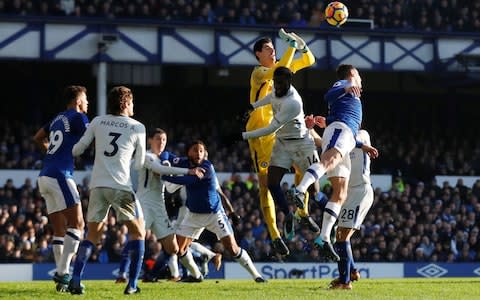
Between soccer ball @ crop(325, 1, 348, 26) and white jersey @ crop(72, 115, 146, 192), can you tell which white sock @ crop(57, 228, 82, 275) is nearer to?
white jersey @ crop(72, 115, 146, 192)

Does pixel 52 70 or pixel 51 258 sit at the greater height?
pixel 52 70

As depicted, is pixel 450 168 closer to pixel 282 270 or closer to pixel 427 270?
pixel 427 270

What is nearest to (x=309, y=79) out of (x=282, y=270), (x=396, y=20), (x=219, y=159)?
(x=396, y=20)

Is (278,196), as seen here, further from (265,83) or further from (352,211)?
(265,83)

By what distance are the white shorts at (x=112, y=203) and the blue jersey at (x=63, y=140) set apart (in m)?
0.91

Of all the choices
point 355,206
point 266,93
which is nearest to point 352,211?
point 355,206

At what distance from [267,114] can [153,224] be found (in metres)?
2.64

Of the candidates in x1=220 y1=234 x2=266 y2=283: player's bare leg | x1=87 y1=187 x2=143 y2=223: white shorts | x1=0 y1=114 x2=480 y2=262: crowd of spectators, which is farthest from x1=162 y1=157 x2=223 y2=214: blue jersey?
x1=0 y1=114 x2=480 y2=262: crowd of spectators

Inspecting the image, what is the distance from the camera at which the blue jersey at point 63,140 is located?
14094mm

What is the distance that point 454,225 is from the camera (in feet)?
99.9

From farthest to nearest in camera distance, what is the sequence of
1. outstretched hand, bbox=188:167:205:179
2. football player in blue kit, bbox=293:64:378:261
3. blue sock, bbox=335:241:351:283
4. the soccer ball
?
the soccer ball, blue sock, bbox=335:241:351:283, outstretched hand, bbox=188:167:205:179, football player in blue kit, bbox=293:64:378:261

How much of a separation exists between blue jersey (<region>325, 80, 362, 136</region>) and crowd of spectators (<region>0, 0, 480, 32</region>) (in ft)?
56.0

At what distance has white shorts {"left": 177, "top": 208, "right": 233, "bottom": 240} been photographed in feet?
54.2

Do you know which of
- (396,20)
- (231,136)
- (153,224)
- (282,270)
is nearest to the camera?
(231,136)
